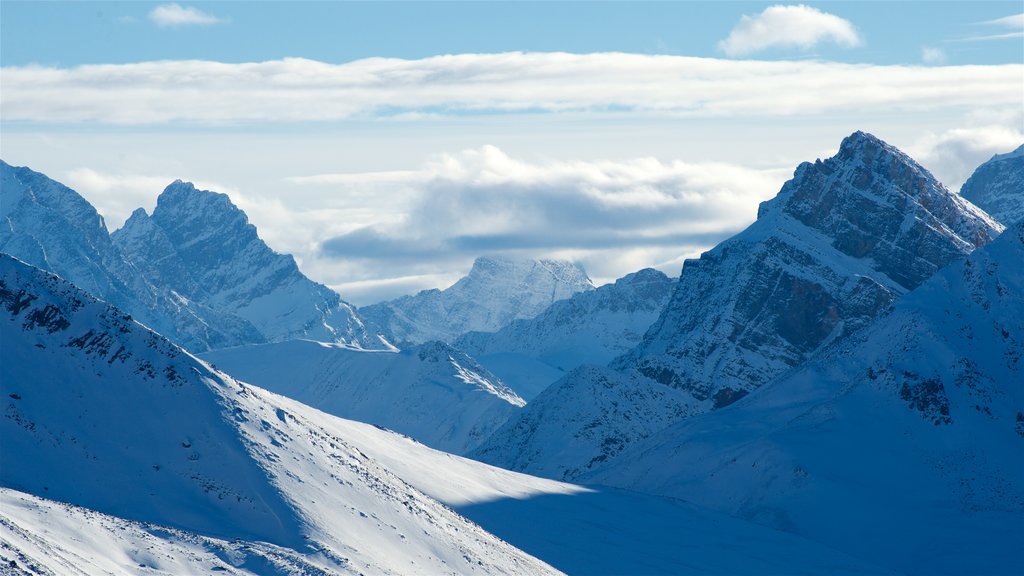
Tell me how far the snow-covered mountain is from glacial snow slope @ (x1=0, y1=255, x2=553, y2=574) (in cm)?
16

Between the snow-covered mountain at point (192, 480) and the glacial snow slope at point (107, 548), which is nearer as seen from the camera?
the glacial snow slope at point (107, 548)

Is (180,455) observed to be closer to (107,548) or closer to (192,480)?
(192,480)

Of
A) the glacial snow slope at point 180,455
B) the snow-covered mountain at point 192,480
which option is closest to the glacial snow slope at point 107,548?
the snow-covered mountain at point 192,480

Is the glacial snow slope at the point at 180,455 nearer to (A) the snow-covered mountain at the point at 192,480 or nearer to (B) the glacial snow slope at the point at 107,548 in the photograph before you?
(A) the snow-covered mountain at the point at 192,480

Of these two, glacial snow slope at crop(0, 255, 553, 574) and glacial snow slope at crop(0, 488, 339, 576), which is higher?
glacial snow slope at crop(0, 255, 553, 574)

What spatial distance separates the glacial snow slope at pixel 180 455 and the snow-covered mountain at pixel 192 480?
0.53 ft

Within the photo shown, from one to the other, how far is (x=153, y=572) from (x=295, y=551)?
60.7 ft

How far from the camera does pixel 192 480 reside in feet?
447

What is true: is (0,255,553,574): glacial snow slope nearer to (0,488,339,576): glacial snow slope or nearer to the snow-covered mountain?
the snow-covered mountain

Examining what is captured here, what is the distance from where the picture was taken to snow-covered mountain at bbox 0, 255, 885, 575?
119 meters

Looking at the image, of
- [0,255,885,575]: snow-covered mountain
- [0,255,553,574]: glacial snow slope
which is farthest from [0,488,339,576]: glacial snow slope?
[0,255,553,574]: glacial snow slope

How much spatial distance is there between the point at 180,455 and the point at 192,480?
12.2ft

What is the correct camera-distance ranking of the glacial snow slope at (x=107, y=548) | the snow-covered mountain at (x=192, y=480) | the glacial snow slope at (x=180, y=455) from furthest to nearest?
1. the glacial snow slope at (x=180, y=455)
2. the snow-covered mountain at (x=192, y=480)
3. the glacial snow slope at (x=107, y=548)

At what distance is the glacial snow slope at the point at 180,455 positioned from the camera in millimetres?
129625
